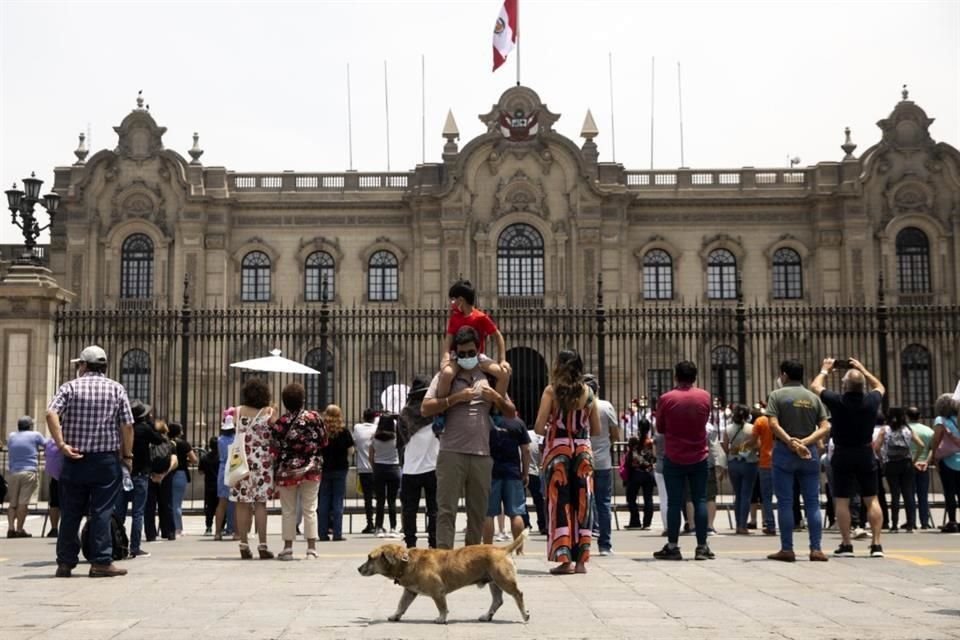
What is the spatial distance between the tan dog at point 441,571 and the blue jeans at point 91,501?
3.15 meters

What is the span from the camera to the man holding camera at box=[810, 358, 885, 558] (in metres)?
10.9

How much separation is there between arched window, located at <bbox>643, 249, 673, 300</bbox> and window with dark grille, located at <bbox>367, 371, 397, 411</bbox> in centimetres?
835

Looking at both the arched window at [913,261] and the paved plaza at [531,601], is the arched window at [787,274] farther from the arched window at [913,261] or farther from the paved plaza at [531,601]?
the paved plaza at [531,601]

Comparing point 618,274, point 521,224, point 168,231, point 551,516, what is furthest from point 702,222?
point 551,516

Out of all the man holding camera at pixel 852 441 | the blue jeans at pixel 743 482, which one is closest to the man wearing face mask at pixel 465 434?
the man holding camera at pixel 852 441

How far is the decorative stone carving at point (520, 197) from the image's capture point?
36.5m

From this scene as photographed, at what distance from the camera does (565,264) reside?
119 ft

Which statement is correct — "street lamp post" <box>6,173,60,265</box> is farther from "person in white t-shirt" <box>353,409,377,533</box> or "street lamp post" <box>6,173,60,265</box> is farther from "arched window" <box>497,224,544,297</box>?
"arched window" <box>497,224,544,297</box>

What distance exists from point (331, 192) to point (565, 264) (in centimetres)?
751

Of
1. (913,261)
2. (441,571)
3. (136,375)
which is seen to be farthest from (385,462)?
(913,261)

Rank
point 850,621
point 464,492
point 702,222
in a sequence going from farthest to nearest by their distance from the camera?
point 702,222, point 464,492, point 850,621

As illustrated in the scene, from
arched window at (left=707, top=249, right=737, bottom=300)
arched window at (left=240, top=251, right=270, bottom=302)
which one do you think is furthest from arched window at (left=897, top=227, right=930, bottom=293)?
arched window at (left=240, top=251, right=270, bottom=302)

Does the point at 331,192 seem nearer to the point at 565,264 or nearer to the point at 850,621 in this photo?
the point at 565,264

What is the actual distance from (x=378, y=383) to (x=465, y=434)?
25.5m
